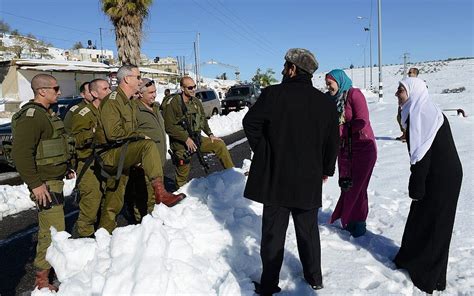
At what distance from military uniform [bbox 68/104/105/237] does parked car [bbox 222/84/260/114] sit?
840 inches

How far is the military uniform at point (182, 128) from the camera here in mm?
6125

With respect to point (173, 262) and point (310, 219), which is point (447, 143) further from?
point (173, 262)

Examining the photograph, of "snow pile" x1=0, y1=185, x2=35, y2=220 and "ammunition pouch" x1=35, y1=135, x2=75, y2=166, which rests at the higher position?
"ammunition pouch" x1=35, y1=135, x2=75, y2=166

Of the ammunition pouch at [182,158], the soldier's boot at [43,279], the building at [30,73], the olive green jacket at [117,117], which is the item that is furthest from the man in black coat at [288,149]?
the building at [30,73]

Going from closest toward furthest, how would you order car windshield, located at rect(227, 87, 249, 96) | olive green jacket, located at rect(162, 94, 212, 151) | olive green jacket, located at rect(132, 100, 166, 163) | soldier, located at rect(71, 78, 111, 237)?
soldier, located at rect(71, 78, 111, 237) < olive green jacket, located at rect(132, 100, 166, 163) < olive green jacket, located at rect(162, 94, 212, 151) < car windshield, located at rect(227, 87, 249, 96)

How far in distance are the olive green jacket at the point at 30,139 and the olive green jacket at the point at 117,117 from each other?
22.5 inches

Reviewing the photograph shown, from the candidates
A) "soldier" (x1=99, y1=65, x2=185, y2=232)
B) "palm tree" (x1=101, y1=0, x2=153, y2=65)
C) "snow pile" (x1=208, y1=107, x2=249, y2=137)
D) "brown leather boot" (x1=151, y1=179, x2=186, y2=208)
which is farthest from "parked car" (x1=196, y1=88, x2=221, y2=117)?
"brown leather boot" (x1=151, y1=179, x2=186, y2=208)

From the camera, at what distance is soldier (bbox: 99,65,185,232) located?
13.7 ft

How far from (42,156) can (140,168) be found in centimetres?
187

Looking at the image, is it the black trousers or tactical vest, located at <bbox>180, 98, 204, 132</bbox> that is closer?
the black trousers

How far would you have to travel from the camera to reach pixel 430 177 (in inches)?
130

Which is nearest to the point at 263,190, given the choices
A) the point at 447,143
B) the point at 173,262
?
the point at 173,262

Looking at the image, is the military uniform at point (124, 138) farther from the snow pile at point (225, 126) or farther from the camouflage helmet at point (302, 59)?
the snow pile at point (225, 126)

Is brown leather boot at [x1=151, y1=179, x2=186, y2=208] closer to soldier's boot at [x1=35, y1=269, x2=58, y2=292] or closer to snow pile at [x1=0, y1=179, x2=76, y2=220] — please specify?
soldier's boot at [x1=35, y1=269, x2=58, y2=292]
